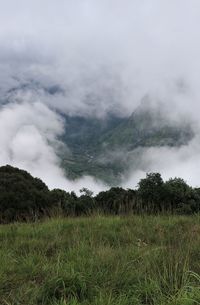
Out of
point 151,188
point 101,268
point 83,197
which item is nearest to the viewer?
point 101,268

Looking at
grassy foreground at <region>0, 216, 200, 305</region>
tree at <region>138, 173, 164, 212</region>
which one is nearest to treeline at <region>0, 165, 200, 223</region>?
tree at <region>138, 173, 164, 212</region>

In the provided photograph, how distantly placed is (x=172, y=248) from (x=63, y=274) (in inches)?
66.0

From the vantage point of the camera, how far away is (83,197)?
1203 inches

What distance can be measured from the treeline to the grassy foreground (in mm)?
2776

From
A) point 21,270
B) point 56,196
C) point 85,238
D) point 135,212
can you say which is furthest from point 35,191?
point 21,270

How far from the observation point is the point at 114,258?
679 cm

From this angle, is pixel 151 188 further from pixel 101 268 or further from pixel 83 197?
pixel 101 268

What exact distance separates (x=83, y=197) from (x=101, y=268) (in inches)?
954

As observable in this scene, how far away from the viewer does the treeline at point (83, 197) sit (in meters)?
16.3

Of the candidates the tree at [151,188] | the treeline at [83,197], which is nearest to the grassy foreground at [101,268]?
the treeline at [83,197]

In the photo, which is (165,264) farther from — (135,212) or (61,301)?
(135,212)

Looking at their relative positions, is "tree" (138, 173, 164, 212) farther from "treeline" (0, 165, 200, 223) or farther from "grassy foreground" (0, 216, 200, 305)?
"grassy foreground" (0, 216, 200, 305)

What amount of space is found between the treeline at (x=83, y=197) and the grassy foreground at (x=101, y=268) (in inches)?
109

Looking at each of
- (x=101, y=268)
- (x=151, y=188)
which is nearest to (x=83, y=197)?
(x=151, y=188)
